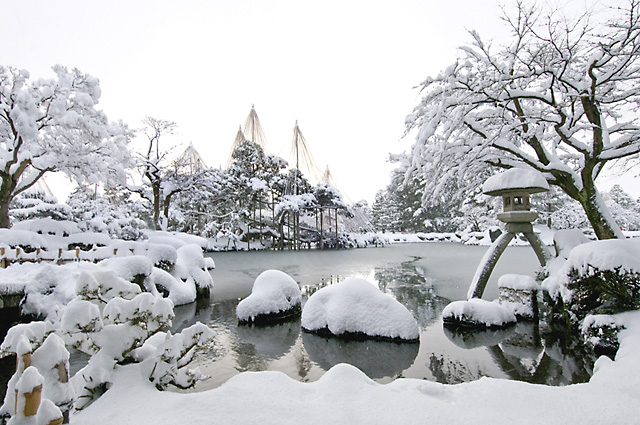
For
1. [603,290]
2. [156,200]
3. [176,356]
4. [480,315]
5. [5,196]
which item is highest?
[156,200]

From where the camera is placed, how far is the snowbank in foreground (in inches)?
77.5

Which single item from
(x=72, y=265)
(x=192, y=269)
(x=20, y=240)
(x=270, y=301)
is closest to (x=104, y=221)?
(x=20, y=240)

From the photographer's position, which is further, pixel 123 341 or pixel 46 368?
pixel 123 341

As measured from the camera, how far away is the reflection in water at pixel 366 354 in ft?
15.3

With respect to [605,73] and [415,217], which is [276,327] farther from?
[415,217]

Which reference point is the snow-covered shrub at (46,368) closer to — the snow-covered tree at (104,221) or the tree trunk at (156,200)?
the snow-covered tree at (104,221)

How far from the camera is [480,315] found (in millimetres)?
6324

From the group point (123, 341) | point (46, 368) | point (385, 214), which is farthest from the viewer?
point (385, 214)

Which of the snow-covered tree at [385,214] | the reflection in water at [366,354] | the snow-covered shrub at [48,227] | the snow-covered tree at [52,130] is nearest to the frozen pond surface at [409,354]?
the reflection in water at [366,354]

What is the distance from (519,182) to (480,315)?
306 cm

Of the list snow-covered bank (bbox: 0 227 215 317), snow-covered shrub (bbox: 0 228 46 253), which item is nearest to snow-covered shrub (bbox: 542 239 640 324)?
snow-covered bank (bbox: 0 227 215 317)

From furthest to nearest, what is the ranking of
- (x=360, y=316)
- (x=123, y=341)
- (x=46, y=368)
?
(x=360, y=316) → (x=123, y=341) → (x=46, y=368)

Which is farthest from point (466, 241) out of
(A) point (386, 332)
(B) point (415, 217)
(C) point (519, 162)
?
(A) point (386, 332)

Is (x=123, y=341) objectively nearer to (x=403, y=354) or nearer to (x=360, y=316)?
(x=403, y=354)
